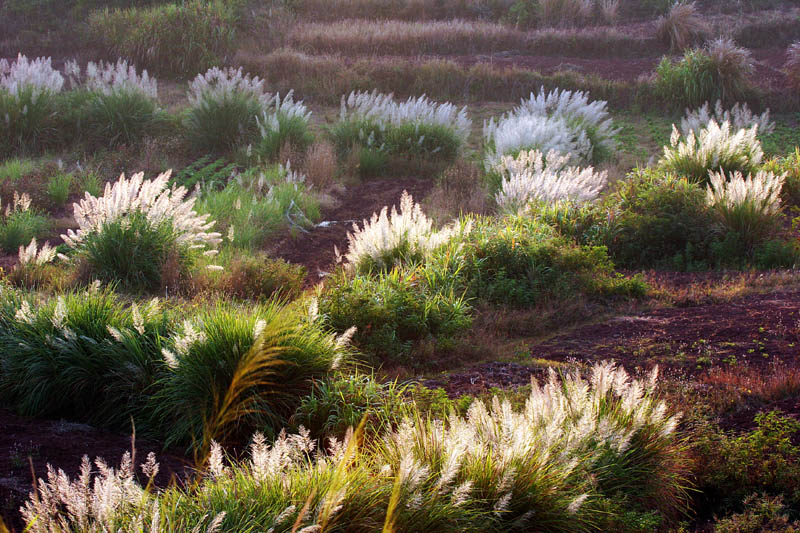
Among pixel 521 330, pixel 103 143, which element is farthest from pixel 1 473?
pixel 103 143

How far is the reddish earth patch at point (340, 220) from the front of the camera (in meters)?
9.32

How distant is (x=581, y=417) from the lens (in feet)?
12.4

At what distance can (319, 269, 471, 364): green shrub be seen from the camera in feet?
19.9

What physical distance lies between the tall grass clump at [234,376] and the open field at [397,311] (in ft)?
0.07

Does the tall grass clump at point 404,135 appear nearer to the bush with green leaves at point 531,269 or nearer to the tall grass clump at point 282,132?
the tall grass clump at point 282,132

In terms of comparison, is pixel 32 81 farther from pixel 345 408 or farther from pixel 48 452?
pixel 345 408

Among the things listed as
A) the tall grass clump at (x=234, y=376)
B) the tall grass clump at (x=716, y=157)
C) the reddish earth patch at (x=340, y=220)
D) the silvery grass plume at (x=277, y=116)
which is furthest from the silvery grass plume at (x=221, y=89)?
the tall grass clump at (x=234, y=376)

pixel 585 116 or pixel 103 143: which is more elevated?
pixel 585 116

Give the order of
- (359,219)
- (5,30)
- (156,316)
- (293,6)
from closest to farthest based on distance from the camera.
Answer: (156,316) < (359,219) < (5,30) < (293,6)

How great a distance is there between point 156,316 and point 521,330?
3315 millimetres

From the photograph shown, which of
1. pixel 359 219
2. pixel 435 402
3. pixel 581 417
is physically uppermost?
pixel 581 417

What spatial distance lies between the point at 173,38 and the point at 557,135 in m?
12.2

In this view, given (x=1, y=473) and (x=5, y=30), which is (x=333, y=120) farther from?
(x=1, y=473)

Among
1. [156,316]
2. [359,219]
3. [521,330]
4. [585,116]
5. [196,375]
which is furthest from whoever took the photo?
[585,116]
